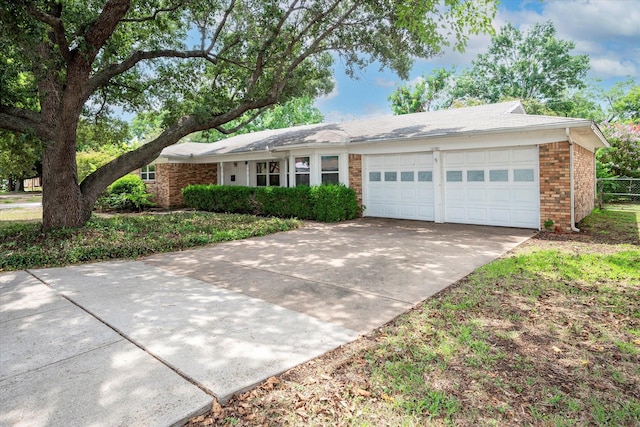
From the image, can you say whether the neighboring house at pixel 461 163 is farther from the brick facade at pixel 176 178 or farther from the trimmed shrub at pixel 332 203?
the brick facade at pixel 176 178

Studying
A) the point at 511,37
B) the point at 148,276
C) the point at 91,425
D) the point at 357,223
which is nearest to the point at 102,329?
the point at 91,425

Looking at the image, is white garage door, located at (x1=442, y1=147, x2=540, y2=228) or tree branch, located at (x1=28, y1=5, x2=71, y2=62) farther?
white garage door, located at (x1=442, y1=147, x2=540, y2=228)

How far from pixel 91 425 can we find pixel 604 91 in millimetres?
44739

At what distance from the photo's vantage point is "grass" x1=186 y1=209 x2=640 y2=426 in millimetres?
2441

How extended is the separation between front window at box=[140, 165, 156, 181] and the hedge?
5.34 m

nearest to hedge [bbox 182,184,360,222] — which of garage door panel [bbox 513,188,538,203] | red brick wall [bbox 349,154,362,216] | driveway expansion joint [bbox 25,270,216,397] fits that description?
red brick wall [bbox 349,154,362,216]

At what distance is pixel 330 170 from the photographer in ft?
46.2

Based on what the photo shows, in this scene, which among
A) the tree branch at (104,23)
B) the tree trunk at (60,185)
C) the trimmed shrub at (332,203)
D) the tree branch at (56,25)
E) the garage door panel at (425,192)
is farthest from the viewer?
the trimmed shrub at (332,203)

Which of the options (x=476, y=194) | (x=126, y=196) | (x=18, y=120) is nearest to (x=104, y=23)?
(x=18, y=120)

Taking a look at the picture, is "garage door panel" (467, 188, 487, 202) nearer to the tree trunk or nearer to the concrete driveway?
the concrete driveway

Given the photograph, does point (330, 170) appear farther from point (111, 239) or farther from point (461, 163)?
point (111, 239)

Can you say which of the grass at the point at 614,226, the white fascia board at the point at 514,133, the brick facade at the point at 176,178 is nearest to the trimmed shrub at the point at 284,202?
the white fascia board at the point at 514,133

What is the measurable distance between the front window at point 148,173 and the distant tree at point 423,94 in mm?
22474

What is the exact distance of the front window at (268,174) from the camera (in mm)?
18016
